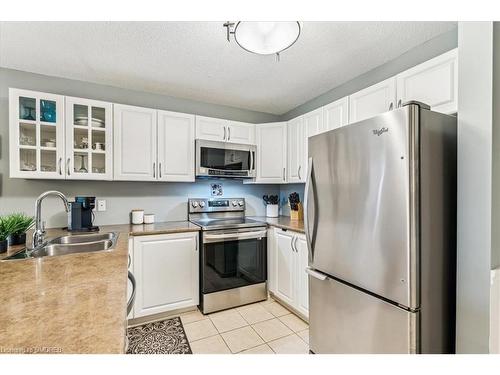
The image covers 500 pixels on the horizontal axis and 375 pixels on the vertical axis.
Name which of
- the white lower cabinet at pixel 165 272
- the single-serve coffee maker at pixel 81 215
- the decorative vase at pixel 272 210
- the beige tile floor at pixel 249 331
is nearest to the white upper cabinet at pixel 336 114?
the decorative vase at pixel 272 210

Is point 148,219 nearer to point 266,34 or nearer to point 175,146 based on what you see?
point 175,146

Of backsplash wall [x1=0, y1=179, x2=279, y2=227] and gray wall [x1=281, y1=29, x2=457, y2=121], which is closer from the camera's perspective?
gray wall [x1=281, y1=29, x2=457, y2=121]

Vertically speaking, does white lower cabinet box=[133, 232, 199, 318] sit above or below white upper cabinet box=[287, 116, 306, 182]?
below

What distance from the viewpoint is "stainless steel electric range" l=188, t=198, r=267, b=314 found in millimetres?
2355

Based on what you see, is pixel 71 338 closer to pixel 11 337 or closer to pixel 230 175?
pixel 11 337

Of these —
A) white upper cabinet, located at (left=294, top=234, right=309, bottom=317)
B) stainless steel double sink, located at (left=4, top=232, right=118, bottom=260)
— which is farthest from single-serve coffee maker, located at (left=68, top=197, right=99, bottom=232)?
white upper cabinet, located at (left=294, top=234, right=309, bottom=317)

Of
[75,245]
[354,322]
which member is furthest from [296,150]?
[75,245]

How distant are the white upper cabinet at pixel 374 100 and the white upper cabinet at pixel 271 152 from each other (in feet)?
3.26

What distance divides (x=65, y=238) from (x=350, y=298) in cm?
213

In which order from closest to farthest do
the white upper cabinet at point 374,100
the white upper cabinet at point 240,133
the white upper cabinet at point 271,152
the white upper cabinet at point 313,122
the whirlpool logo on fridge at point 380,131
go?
the whirlpool logo on fridge at point 380,131 → the white upper cabinet at point 374,100 → the white upper cabinet at point 313,122 → the white upper cabinet at point 240,133 → the white upper cabinet at point 271,152

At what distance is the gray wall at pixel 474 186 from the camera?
110cm

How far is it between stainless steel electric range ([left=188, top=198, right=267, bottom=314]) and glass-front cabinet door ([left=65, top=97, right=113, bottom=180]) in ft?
3.63

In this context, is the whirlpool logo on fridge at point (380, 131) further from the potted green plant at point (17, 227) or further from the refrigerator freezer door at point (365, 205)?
the potted green plant at point (17, 227)

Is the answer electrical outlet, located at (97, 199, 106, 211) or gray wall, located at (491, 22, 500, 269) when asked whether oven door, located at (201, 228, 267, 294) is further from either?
gray wall, located at (491, 22, 500, 269)
